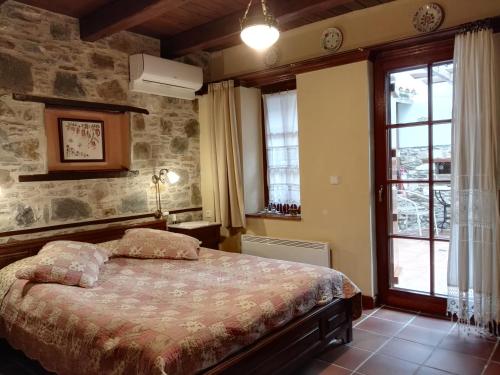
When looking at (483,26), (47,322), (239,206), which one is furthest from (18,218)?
(483,26)

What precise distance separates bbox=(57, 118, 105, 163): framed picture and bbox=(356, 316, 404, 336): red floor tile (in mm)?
2864

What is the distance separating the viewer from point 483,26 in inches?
118

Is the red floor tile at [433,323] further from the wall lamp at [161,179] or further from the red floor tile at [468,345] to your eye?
the wall lamp at [161,179]

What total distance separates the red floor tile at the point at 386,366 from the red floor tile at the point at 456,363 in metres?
0.15

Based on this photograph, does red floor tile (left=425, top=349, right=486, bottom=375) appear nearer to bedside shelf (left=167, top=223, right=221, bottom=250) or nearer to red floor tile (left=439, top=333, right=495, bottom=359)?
red floor tile (left=439, top=333, right=495, bottom=359)

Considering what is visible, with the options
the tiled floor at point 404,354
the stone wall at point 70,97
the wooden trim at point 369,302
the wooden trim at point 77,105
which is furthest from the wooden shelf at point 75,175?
the wooden trim at point 369,302

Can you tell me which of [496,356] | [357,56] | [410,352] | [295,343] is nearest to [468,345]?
[496,356]

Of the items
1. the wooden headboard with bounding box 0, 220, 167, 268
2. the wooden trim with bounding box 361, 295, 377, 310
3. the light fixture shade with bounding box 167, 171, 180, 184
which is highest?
the light fixture shade with bounding box 167, 171, 180, 184

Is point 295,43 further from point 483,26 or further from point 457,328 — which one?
point 457,328

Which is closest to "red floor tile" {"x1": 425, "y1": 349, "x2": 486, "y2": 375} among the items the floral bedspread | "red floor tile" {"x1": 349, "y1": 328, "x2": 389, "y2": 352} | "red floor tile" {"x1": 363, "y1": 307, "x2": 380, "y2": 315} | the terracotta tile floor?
the terracotta tile floor

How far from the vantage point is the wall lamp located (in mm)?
4328

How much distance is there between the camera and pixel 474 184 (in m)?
3.07

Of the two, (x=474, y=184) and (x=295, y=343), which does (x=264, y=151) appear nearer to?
(x=474, y=184)

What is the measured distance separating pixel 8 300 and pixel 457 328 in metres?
3.39
